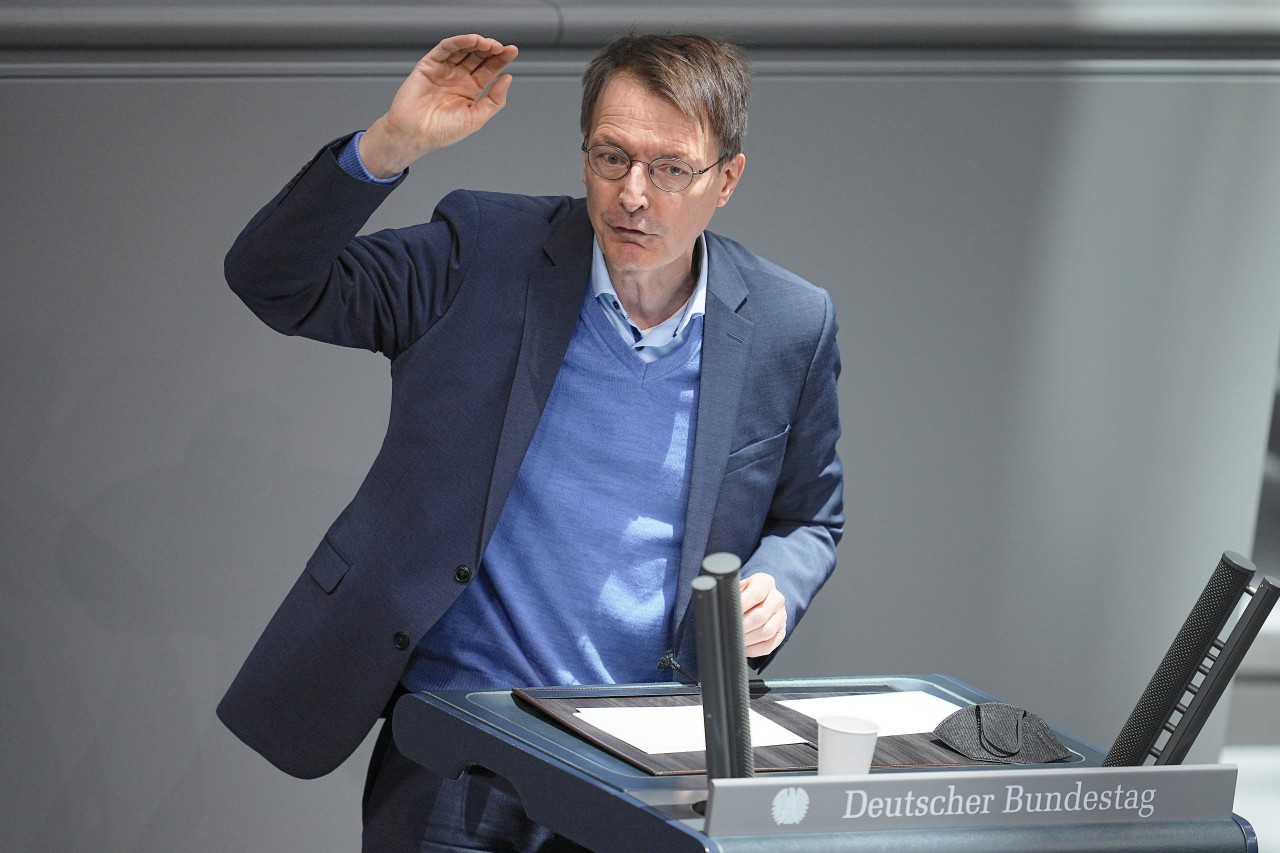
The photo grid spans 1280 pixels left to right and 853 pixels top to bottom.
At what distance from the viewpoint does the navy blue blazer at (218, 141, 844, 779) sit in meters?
1.90

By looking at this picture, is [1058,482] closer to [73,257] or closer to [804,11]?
[804,11]

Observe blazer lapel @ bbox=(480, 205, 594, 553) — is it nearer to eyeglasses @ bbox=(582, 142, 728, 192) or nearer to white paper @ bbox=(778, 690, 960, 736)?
eyeglasses @ bbox=(582, 142, 728, 192)

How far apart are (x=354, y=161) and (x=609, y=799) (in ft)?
2.73

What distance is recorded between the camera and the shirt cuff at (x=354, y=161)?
1.74 meters

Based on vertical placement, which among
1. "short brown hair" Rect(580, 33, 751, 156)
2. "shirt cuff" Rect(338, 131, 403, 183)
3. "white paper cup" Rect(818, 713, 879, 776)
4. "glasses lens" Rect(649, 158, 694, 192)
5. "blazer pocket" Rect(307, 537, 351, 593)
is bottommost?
"white paper cup" Rect(818, 713, 879, 776)

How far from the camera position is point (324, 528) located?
10.0ft

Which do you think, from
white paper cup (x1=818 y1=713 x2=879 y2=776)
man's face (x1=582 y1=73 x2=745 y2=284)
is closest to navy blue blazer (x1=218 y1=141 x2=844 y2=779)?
man's face (x1=582 y1=73 x2=745 y2=284)

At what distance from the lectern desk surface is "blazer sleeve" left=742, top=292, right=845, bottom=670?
22.5 inches

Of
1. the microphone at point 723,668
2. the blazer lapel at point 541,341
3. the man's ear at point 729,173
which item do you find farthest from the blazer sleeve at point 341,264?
the microphone at point 723,668

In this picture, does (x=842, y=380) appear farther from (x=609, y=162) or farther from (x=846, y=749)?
(x=846, y=749)

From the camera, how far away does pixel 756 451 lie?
205cm

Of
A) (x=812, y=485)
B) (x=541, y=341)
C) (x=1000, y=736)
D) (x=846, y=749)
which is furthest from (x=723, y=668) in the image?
(x=812, y=485)

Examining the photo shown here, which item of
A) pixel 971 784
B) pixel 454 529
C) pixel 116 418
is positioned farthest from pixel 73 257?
pixel 971 784

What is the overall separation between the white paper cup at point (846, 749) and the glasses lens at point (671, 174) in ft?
2.67
